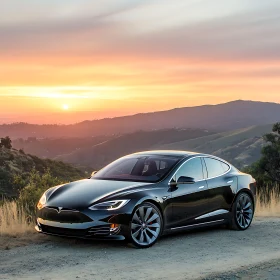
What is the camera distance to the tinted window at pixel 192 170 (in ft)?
34.0

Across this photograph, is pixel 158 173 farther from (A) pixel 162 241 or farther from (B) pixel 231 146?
(B) pixel 231 146

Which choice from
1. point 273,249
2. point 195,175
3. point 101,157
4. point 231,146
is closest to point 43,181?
point 195,175

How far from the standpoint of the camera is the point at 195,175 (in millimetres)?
10633

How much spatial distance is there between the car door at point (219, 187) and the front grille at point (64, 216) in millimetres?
2782

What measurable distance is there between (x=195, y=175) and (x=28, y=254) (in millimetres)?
3501

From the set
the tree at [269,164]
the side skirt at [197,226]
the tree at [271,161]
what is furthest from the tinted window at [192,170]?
the tree at [271,161]

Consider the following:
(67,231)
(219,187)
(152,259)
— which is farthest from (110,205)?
(219,187)

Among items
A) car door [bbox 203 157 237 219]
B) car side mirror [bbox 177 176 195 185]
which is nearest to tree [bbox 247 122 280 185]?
car door [bbox 203 157 237 219]

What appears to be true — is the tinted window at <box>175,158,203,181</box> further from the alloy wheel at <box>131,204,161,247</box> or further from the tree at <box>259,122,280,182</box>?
the tree at <box>259,122,280,182</box>

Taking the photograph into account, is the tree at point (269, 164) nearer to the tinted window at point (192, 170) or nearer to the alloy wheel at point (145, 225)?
the tinted window at point (192, 170)

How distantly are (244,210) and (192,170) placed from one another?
1630mm

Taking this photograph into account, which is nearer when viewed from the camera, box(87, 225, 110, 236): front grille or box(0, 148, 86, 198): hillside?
box(87, 225, 110, 236): front grille

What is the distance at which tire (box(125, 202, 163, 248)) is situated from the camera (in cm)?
912

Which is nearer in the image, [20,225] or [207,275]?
[207,275]
